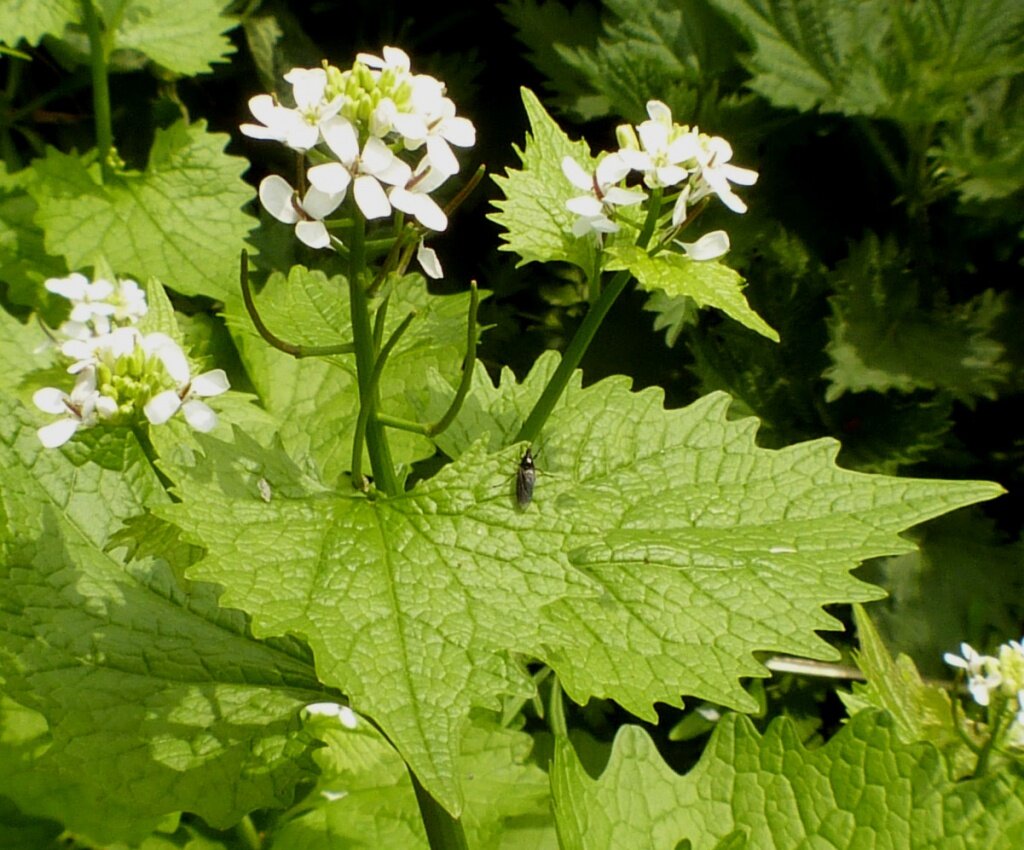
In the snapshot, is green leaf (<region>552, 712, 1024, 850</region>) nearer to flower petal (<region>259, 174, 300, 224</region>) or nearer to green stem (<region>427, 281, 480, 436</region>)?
green stem (<region>427, 281, 480, 436</region>)

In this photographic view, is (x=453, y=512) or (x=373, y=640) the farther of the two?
(x=453, y=512)

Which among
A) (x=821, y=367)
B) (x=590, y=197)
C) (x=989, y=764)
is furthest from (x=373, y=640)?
(x=821, y=367)

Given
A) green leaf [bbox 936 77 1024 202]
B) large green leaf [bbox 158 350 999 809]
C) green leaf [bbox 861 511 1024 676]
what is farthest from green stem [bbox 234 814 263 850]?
green leaf [bbox 936 77 1024 202]

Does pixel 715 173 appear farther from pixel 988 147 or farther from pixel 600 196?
pixel 988 147

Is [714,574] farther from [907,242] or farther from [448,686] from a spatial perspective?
[907,242]

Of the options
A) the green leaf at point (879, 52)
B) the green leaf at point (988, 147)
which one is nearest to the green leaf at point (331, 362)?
the green leaf at point (879, 52)

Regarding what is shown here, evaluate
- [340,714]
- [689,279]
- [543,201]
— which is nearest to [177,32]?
[543,201]
